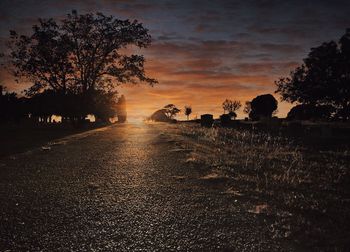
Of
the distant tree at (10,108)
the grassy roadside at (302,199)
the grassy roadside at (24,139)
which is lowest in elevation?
the grassy roadside at (302,199)

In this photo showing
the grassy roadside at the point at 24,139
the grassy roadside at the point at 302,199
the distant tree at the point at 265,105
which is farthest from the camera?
the distant tree at the point at 265,105

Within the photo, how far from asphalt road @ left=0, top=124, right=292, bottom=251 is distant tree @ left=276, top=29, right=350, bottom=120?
35.1 meters

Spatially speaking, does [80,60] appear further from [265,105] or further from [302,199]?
[265,105]

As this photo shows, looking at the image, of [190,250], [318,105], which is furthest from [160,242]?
[318,105]

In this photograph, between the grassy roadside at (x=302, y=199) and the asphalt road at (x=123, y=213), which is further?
the grassy roadside at (x=302, y=199)

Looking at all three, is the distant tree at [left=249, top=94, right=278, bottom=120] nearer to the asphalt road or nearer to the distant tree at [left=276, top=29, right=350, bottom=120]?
the distant tree at [left=276, top=29, right=350, bottom=120]

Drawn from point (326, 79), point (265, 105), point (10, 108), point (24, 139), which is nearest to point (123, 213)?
point (24, 139)

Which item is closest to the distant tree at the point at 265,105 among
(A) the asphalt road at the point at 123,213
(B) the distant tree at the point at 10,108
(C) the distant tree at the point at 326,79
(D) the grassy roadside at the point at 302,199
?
(C) the distant tree at the point at 326,79

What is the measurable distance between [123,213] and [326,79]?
39.6m

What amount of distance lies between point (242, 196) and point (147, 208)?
6.23 ft

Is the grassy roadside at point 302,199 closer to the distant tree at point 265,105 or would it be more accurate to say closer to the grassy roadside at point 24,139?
the grassy roadside at point 24,139

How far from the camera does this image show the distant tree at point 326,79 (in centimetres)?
3822

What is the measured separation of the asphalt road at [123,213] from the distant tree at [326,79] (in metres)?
35.1

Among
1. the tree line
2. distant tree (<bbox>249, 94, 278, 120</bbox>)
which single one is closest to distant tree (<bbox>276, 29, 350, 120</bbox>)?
the tree line
